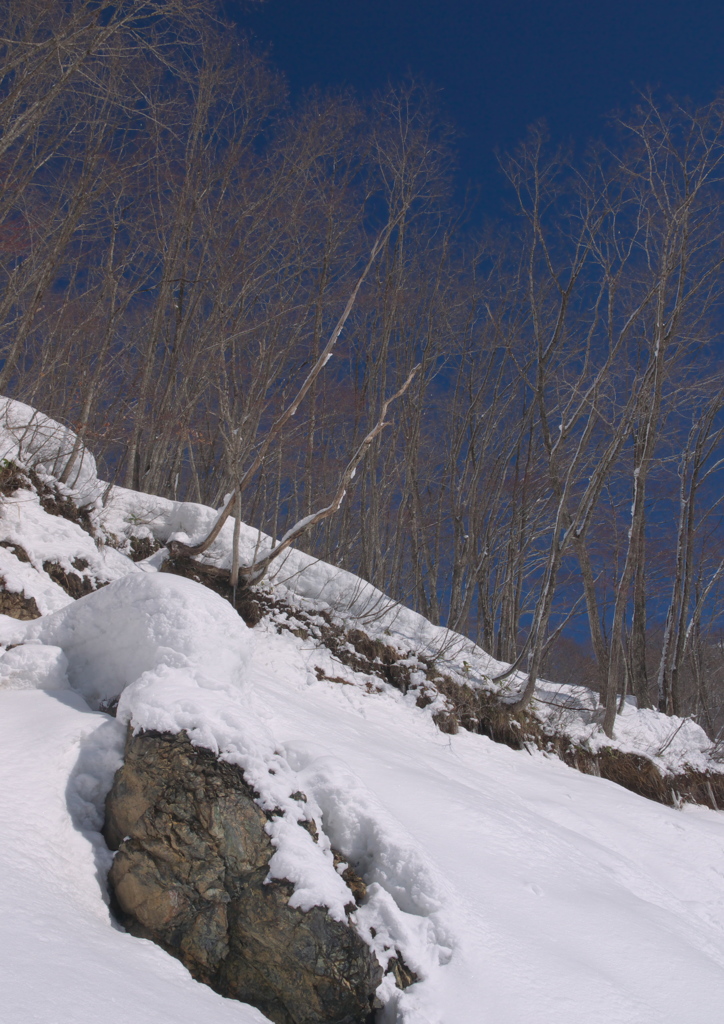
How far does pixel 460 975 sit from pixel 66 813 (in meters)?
1.76

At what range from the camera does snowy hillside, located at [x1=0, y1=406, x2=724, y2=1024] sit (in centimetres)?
236

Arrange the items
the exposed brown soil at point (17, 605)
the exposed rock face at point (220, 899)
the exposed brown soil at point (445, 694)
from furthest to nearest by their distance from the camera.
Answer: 1. the exposed brown soil at point (445, 694)
2. the exposed brown soil at point (17, 605)
3. the exposed rock face at point (220, 899)

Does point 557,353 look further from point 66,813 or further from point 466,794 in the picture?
point 66,813

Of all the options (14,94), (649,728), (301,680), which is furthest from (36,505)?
(649,728)

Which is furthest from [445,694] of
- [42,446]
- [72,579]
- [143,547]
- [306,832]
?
[42,446]

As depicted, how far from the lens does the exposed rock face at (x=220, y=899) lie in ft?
8.26

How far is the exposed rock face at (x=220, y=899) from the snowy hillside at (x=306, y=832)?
0.23 ft

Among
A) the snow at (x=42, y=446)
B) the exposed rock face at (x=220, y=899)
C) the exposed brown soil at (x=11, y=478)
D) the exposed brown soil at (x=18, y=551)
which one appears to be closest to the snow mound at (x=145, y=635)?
the exposed rock face at (x=220, y=899)

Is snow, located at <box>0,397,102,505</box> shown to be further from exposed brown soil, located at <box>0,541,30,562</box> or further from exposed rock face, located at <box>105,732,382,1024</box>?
exposed rock face, located at <box>105,732,382,1024</box>

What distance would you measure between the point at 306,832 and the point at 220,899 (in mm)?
446

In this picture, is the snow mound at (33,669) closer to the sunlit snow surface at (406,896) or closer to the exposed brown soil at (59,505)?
the sunlit snow surface at (406,896)

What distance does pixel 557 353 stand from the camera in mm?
10625

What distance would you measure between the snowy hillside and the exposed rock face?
2.8 inches

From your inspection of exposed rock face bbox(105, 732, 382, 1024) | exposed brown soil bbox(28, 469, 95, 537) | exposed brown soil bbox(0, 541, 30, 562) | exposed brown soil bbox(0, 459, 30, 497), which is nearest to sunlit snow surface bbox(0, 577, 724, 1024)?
exposed rock face bbox(105, 732, 382, 1024)
